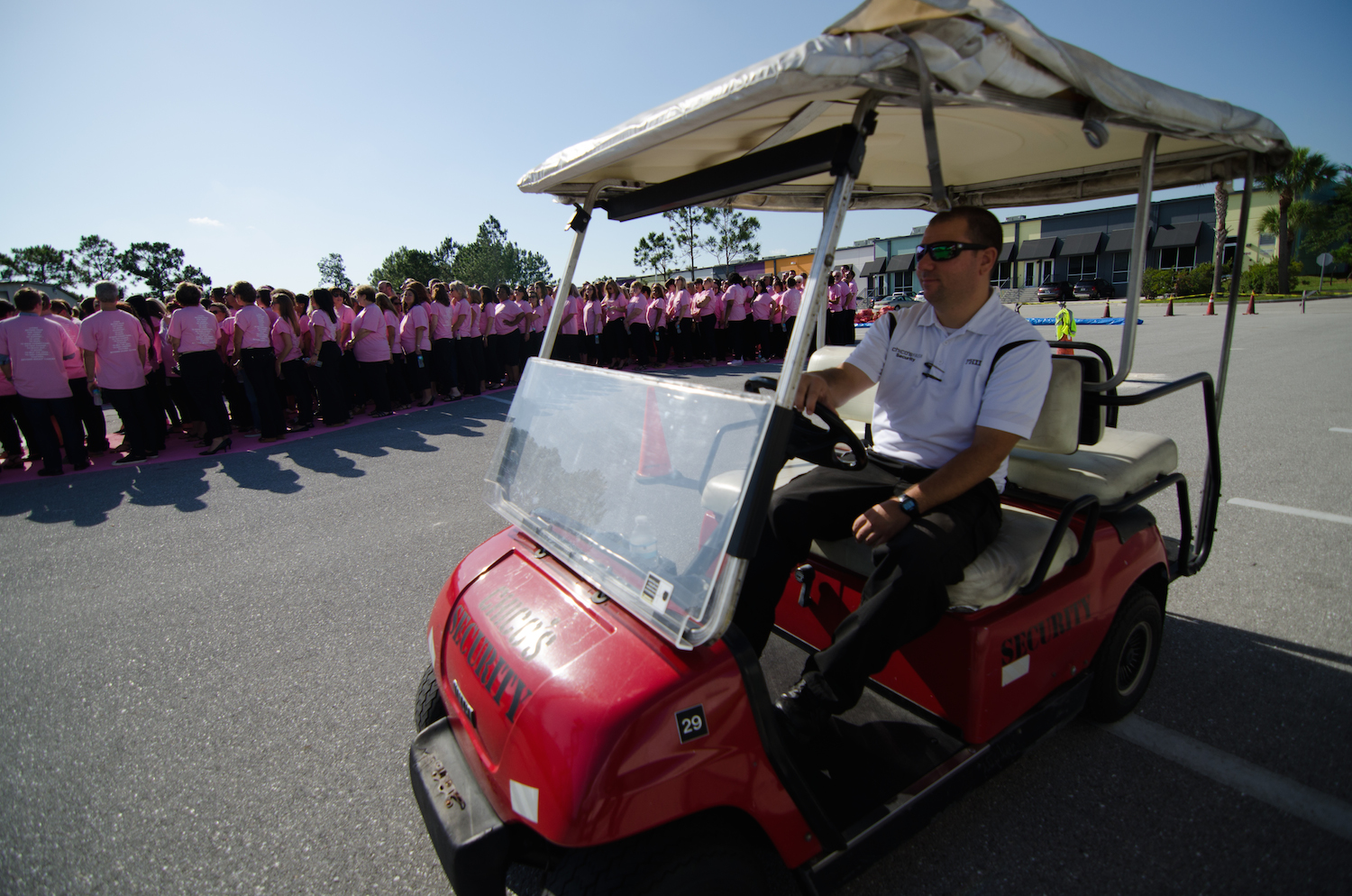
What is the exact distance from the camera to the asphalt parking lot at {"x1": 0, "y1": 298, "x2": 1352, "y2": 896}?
184 centimetres

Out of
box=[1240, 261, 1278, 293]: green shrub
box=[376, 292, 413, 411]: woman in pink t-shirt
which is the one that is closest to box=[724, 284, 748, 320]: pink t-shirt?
box=[376, 292, 413, 411]: woman in pink t-shirt

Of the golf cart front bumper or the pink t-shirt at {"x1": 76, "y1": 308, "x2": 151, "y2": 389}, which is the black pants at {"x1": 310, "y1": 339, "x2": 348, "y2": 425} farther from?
the golf cart front bumper

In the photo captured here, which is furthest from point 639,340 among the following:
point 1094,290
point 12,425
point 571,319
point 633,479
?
point 1094,290

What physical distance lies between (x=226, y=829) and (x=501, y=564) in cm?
126

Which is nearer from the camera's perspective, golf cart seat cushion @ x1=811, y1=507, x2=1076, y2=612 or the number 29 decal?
the number 29 decal

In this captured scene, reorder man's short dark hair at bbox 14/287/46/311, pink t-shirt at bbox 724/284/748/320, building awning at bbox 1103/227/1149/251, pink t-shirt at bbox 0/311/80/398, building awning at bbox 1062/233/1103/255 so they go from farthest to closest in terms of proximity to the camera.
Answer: building awning at bbox 1062/233/1103/255
building awning at bbox 1103/227/1149/251
pink t-shirt at bbox 724/284/748/320
pink t-shirt at bbox 0/311/80/398
man's short dark hair at bbox 14/287/46/311

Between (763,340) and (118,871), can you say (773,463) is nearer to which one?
(118,871)

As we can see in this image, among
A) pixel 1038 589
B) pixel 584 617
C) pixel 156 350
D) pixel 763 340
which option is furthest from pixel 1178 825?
pixel 763 340

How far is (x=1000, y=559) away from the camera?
6.42 feet

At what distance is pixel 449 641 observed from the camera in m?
1.84

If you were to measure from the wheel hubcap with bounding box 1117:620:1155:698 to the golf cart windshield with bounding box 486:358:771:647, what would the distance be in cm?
193

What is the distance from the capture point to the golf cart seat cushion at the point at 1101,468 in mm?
2484

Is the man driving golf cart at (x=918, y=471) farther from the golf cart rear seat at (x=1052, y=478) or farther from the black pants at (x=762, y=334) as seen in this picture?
the black pants at (x=762, y=334)

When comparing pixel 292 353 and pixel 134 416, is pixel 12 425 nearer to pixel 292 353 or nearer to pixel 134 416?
pixel 134 416
